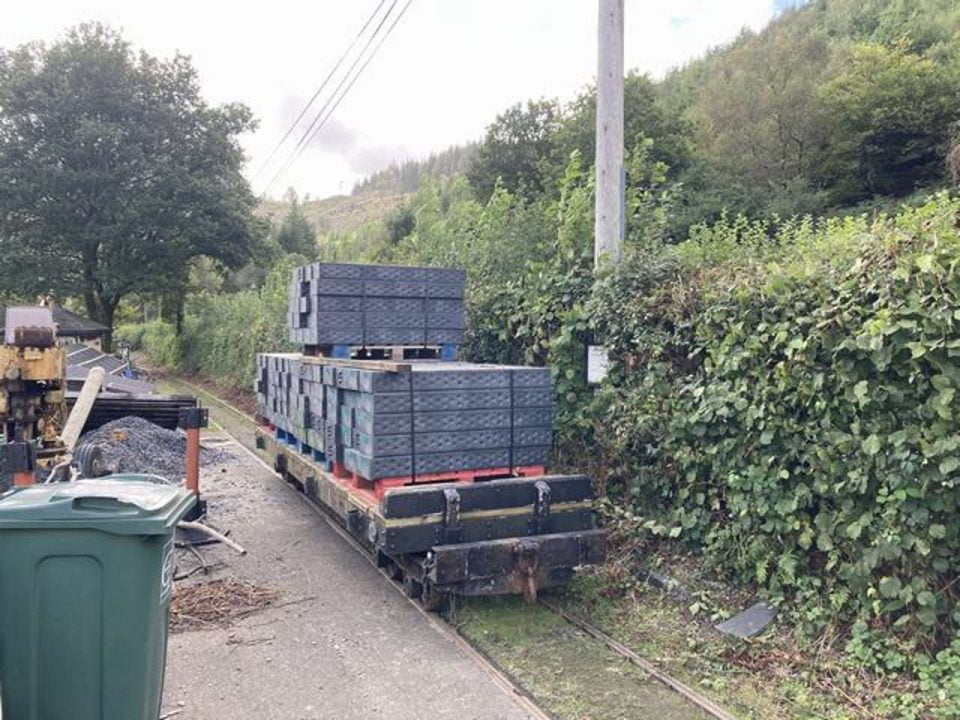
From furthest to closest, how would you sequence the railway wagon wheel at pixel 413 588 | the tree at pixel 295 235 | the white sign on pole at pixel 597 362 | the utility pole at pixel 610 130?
the tree at pixel 295 235, the utility pole at pixel 610 130, the white sign on pole at pixel 597 362, the railway wagon wheel at pixel 413 588

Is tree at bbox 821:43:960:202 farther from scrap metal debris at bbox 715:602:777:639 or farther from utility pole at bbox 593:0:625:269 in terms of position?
scrap metal debris at bbox 715:602:777:639

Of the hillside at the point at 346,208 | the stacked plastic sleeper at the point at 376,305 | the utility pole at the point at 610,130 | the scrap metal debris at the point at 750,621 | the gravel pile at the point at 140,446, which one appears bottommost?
the scrap metal debris at the point at 750,621

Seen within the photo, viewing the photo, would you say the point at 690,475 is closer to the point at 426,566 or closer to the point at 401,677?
the point at 426,566

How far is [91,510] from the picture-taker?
309 cm

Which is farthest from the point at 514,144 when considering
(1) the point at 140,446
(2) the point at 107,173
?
(1) the point at 140,446

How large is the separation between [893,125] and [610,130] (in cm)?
2426

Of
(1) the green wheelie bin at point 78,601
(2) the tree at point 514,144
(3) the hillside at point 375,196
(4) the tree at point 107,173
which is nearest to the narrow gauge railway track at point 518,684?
(1) the green wheelie bin at point 78,601

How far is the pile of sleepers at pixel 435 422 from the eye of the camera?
5578 millimetres

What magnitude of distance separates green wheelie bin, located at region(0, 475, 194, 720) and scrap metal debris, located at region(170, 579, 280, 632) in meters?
2.28

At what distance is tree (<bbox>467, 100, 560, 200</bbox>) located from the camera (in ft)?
115

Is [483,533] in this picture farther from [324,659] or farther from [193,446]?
[193,446]

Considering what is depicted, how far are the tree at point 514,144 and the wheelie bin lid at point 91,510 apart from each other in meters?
32.4

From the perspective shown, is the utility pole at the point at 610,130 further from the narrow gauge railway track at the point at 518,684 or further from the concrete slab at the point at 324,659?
the concrete slab at the point at 324,659

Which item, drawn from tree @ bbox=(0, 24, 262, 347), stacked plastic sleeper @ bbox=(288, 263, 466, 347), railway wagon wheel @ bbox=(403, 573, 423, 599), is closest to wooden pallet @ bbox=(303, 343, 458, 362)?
stacked plastic sleeper @ bbox=(288, 263, 466, 347)
